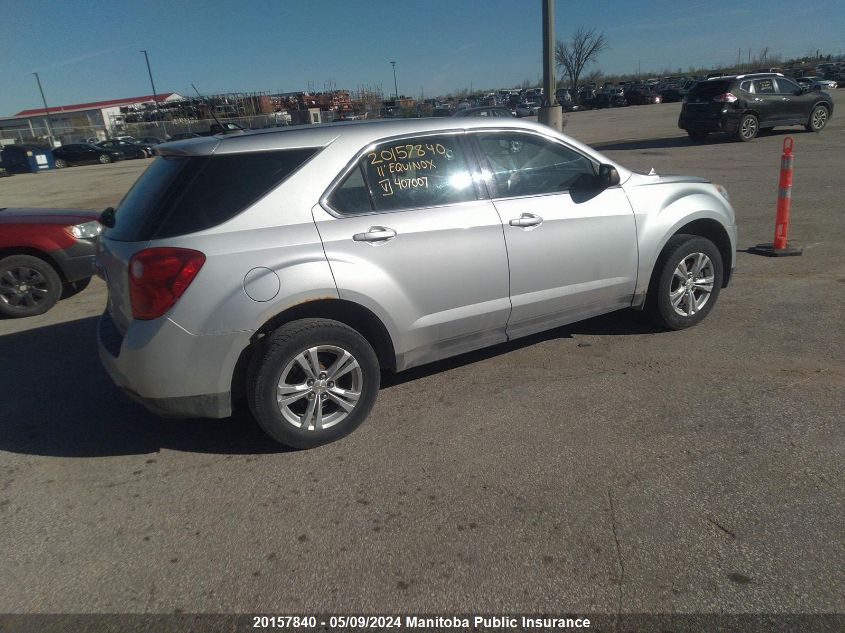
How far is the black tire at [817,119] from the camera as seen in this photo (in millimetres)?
19689

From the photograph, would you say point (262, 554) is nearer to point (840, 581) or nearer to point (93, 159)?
point (840, 581)

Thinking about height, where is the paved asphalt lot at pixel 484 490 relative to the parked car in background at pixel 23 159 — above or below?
below

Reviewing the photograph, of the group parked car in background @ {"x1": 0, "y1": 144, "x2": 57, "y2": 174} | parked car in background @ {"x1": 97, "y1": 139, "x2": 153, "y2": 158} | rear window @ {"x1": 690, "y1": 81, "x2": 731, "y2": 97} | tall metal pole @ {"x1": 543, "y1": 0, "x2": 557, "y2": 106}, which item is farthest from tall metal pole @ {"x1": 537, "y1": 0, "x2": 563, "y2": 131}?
parked car in background @ {"x1": 97, "y1": 139, "x2": 153, "y2": 158}

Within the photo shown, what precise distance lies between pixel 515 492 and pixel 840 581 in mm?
1351

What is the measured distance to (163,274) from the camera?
10.7 feet

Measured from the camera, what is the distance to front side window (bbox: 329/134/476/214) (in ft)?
12.2

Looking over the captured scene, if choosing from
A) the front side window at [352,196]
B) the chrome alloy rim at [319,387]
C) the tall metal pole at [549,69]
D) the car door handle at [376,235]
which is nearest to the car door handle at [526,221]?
the car door handle at [376,235]

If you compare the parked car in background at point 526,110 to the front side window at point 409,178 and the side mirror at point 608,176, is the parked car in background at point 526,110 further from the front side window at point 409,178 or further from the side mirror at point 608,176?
the front side window at point 409,178

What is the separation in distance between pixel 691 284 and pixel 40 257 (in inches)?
249

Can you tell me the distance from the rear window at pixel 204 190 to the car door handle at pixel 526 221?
52.6 inches

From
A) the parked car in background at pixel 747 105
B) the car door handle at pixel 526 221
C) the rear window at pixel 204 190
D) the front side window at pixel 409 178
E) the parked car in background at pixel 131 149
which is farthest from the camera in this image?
the parked car in background at pixel 131 149

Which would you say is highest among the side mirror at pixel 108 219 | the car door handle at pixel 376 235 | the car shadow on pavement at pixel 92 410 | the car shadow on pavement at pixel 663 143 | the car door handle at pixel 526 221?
the side mirror at pixel 108 219

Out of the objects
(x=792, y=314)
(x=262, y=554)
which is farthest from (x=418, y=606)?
(x=792, y=314)

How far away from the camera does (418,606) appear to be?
8.22ft
